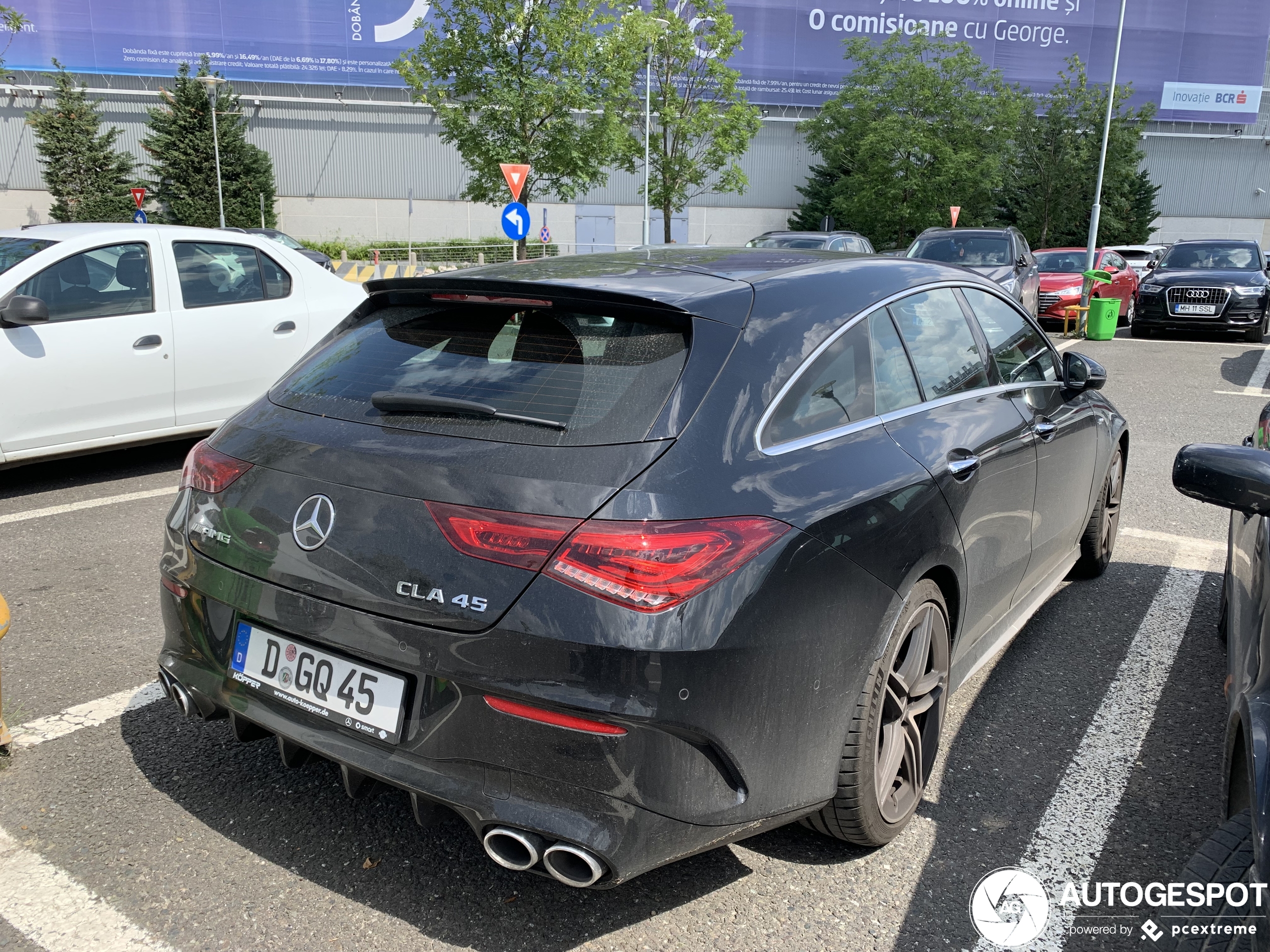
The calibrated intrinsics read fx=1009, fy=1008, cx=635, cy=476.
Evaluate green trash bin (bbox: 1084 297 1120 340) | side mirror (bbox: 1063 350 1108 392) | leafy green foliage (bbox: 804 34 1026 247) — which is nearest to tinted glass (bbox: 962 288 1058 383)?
side mirror (bbox: 1063 350 1108 392)

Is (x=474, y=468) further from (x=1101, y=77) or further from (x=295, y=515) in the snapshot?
(x=1101, y=77)

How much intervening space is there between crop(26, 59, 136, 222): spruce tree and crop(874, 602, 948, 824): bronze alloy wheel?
1832 inches

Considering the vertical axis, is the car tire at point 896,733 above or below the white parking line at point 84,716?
above

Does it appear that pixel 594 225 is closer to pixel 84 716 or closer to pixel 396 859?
pixel 84 716

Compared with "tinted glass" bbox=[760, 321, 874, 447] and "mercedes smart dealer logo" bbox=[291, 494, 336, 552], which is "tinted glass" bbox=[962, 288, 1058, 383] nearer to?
"tinted glass" bbox=[760, 321, 874, 447]

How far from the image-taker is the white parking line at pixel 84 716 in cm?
317

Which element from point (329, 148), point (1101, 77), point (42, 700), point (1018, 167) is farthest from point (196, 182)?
point (42, 700)

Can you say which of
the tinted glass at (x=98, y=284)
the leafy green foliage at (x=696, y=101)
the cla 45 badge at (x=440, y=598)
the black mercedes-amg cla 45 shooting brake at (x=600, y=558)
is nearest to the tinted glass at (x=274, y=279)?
the tinted glass at (x=98, y=284)

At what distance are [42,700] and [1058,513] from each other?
3.66 m

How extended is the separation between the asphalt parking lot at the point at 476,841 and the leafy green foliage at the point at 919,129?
35103mm

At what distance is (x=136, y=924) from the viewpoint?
91.3 inches

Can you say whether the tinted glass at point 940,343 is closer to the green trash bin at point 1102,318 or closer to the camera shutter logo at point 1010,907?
the camera shutter logo at point 1010,907

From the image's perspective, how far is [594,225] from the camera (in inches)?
1903

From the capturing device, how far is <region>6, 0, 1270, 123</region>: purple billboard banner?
1651 inches
